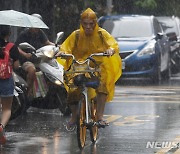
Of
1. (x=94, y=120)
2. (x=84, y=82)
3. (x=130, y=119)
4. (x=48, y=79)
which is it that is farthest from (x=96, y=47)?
(x=48, y=79)

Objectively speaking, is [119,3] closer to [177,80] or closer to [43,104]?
[177,80]

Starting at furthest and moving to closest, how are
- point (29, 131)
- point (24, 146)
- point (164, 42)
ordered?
1. point (164, 42)
2. point (29, 131)
3. point (24, 146)

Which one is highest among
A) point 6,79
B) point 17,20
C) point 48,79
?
point 17,20

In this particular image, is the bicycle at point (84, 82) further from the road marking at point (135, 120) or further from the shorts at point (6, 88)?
the road marking at point (135, 120)

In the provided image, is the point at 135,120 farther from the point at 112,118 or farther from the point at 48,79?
the point at 48,79

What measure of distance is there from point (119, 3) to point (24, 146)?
2666cm

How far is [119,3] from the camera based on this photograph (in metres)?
37.0

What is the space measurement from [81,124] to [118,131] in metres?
1.73

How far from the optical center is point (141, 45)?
22.0 metres

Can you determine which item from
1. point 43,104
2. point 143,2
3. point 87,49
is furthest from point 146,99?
point 143,2

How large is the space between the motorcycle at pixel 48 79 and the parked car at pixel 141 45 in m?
7.41

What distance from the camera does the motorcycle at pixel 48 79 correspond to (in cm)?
1389

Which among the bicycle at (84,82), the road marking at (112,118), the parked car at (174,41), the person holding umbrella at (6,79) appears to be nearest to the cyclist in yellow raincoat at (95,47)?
the bicycle at (84,82)

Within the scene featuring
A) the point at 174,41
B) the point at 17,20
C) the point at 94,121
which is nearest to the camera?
the point at 94,121
